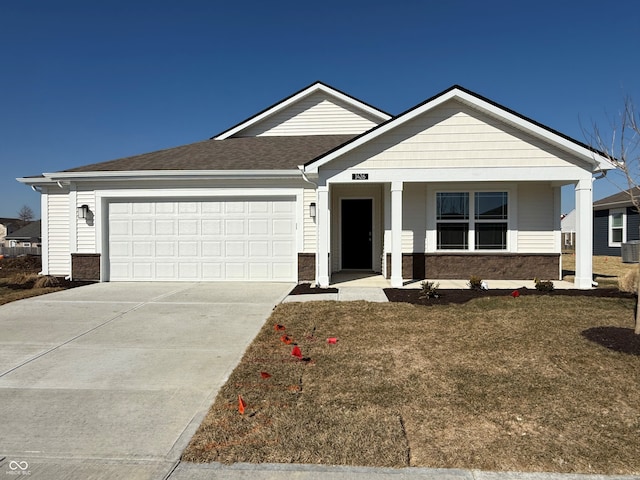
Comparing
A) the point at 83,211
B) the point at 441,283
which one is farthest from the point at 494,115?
the point at 83,211

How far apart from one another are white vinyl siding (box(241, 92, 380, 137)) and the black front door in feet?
13.5

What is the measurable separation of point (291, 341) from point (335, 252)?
7040mm

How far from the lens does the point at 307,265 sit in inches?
437

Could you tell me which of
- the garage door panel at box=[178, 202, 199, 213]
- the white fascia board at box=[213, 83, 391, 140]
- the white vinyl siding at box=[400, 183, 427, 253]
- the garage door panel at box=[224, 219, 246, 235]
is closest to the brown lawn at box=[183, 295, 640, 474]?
the white vinyl siding at box=[400, 183, 427, 253]

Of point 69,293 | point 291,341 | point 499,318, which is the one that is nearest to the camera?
point 291,341

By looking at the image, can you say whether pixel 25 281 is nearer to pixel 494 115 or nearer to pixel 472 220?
pixel 472 220

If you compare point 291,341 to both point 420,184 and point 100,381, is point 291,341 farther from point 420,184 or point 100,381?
point 420,184

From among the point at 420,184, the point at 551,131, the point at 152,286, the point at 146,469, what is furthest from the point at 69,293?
the point at 551,131

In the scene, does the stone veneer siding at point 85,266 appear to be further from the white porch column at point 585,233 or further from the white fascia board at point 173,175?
the white porch column at point 585,233

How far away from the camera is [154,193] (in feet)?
37.3

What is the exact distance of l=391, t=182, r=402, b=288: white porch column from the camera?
9727 mm

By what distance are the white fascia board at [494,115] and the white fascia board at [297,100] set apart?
542cm

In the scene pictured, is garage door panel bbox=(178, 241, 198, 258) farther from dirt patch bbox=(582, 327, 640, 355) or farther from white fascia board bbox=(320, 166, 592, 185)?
dirt patch bbox=(582, 327, 640, 355)

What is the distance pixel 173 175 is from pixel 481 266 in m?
8.90
